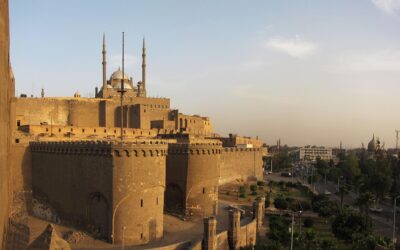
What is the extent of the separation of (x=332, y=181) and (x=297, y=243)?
58.2m

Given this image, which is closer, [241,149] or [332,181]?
[241,149]

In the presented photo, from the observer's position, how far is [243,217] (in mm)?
35531

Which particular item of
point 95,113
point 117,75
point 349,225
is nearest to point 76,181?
point 349,225

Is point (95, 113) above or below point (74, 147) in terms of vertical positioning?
above

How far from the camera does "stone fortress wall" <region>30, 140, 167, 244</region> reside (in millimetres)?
25328

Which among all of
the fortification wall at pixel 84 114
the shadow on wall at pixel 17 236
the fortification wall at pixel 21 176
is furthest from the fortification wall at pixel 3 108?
the fortification wall at pixel 84 114

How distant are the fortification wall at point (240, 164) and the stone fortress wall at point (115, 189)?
30.8m

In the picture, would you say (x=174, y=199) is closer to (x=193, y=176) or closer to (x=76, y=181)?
(x=193, y=176)

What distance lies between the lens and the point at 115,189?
25297mm

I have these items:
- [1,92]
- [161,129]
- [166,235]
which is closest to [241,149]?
[161,129]

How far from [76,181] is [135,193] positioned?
5.52 meters

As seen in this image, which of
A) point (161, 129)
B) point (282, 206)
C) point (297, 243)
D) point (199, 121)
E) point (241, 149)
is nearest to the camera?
point (297, 243)

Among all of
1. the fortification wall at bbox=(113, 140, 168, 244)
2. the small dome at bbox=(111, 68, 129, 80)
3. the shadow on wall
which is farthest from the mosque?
the small dome at bbox=(111, 68, 129, 80)

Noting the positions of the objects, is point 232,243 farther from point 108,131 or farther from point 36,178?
point 108,131
